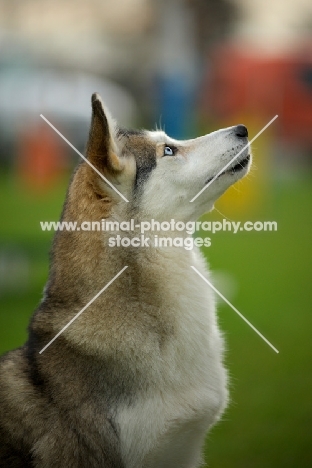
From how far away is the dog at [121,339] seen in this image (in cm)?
347

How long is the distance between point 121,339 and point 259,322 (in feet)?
15.4

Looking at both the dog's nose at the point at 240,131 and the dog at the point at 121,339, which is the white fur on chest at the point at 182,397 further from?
the dog's nose at the point at 240,131

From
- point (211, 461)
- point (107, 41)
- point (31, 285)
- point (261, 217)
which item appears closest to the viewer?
point (211, 461)

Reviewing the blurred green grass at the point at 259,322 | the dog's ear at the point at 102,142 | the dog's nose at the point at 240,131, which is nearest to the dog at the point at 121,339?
the dog's ear at the point at 102,142

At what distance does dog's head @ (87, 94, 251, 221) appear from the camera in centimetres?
374

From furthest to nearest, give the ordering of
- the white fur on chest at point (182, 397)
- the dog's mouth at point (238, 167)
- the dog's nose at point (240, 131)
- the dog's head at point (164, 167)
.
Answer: the dog's nose at point (240, 131), the dog's mouth at point (238, 167), the dog's head at point (164, 167), the white fur on chest at point (182, 397)

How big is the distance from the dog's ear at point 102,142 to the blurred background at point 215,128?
64.8 inches

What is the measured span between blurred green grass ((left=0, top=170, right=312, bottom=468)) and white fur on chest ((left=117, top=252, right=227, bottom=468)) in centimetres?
122

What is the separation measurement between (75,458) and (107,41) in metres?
30.1

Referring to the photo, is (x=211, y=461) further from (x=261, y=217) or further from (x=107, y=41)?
(x=107, y=41)

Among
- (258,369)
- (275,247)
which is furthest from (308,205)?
(258,369)

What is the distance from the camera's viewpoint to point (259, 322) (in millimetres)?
8062

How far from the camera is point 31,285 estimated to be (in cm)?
916

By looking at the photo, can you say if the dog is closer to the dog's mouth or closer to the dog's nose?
the dog's mouth
